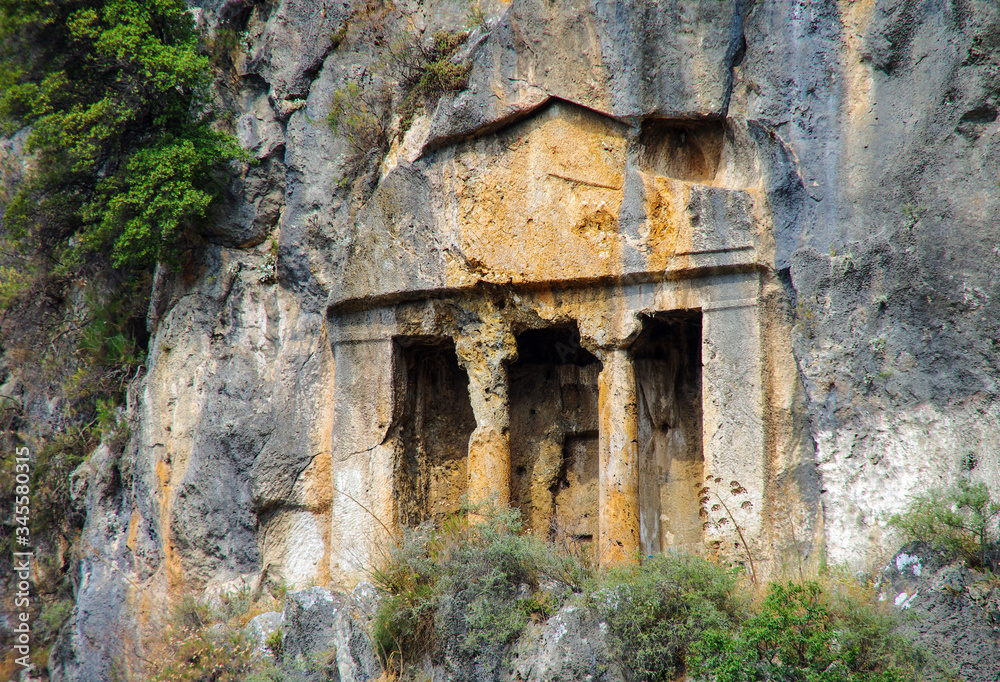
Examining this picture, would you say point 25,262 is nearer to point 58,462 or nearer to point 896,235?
point 58,462

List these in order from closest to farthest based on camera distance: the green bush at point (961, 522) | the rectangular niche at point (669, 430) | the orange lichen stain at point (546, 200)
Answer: the green bush at point (961, 522) → the orange lichen stain at point (546, 200) → the rectangular niche at point (669, 430)

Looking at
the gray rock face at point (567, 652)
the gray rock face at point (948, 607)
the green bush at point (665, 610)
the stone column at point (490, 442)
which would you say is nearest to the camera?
the gray rock face at point (948, 607)

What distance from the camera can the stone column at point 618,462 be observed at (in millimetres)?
8000

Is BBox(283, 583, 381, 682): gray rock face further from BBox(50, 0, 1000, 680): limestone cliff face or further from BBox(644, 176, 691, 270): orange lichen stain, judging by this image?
BBox(644, 176, 691, 270): orange lichen stain

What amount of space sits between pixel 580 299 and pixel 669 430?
158cm

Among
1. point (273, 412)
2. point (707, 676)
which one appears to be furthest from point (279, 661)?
point (707, 676)

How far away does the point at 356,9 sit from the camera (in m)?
9.34

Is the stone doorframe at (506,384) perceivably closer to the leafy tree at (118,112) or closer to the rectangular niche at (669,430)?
Answer: the rectangular niche at (669,430)

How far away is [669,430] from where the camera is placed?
29.3ft

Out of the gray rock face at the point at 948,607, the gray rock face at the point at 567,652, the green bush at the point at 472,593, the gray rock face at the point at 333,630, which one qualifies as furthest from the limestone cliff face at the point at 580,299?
the gray rock face at the point at 567,652

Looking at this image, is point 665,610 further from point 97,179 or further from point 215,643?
point 97,179

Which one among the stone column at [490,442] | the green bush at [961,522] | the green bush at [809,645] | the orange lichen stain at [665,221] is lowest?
the green bush at [809,645]

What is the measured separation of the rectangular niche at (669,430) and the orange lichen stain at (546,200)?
0.90 m

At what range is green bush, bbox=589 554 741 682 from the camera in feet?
21.0
